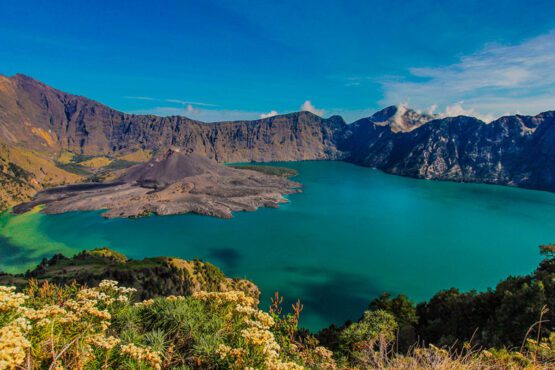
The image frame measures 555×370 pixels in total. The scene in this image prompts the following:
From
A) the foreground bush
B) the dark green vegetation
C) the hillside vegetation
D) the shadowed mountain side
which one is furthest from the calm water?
the foreground bush

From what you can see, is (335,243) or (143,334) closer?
(143,334)

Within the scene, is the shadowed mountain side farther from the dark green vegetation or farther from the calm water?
the dark green vegetation

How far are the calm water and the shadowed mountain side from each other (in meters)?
7.20

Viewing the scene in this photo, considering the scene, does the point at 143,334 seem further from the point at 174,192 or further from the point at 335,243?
the point at 174,192

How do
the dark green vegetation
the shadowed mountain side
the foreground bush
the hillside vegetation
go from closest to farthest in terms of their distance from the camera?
the foreground bush
the hillside vegetation
the dark green vegetation
the shadowed mountain side

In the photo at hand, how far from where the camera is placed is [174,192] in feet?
403

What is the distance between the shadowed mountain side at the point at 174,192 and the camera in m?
105

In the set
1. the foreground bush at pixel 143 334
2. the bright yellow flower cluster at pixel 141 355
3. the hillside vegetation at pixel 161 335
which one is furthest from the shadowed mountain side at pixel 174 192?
the bright yellow flower cluster at pixel 141 355

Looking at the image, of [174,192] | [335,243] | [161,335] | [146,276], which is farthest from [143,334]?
[174,192]

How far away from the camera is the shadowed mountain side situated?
343 ft

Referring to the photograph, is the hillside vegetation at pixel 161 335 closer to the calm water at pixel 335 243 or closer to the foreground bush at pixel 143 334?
the foreground bush at pixel 143 334

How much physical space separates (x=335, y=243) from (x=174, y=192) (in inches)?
3099

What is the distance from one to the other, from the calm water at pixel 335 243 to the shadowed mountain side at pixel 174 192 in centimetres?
720

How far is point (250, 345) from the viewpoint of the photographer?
4.53 m
